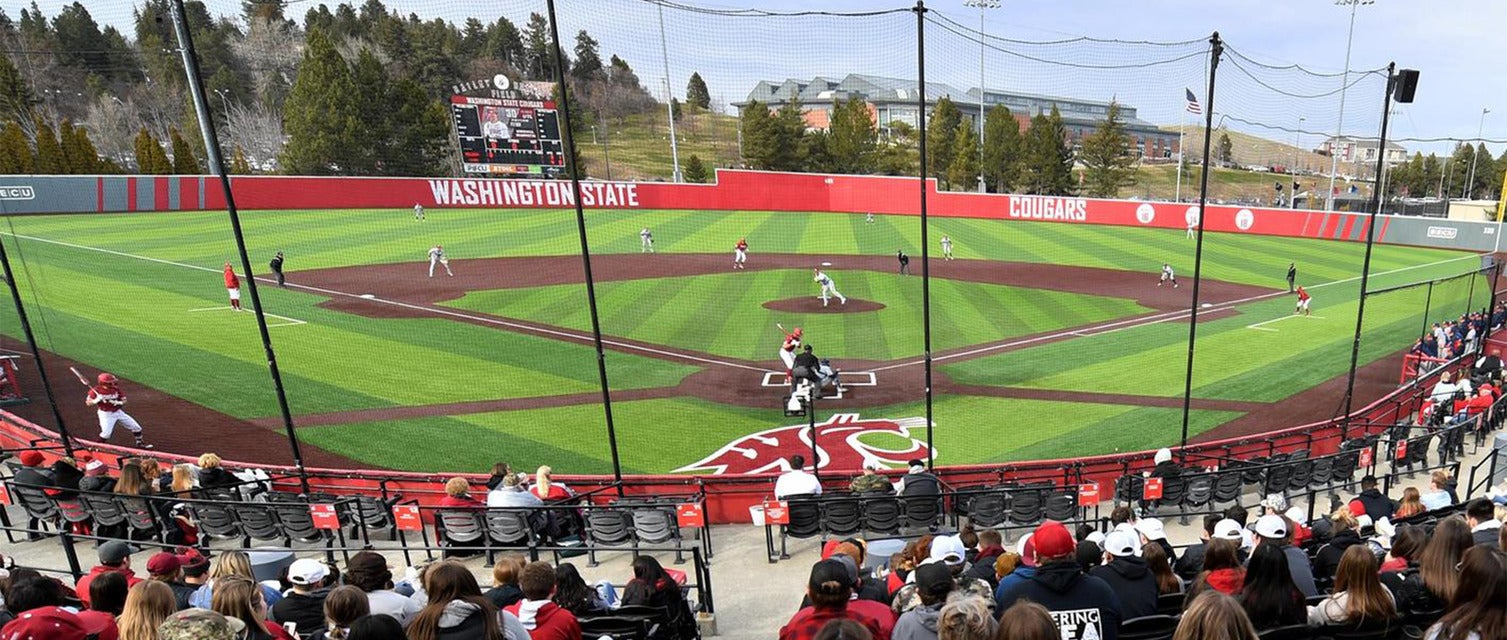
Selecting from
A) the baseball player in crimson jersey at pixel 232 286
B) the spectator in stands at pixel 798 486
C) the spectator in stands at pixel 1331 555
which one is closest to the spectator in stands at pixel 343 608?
the spectator in stands at pixel 798 486

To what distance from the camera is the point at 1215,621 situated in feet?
10.8

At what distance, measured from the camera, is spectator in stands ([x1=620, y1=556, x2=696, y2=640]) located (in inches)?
214

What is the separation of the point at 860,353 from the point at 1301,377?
38.3 feet

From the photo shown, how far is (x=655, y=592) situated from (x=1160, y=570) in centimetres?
365

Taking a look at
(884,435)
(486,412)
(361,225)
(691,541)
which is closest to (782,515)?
(691,541)

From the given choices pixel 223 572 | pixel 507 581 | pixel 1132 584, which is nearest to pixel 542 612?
pixel 507 581

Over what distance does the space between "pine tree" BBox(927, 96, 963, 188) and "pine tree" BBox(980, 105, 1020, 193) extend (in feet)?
10.6

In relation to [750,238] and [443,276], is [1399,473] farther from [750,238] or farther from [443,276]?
[750,238]

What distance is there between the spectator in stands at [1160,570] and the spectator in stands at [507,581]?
14.5ft

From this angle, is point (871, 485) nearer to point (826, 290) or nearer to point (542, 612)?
point (542, 612)

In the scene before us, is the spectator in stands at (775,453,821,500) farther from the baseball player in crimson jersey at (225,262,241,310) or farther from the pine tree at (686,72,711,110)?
the baseball player in crimson jersey at (225,262,241,310)

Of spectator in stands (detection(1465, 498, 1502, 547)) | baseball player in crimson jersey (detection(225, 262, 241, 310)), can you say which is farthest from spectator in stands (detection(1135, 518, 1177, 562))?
baseball player in crimson jersey (detection(225, 262, 241, 310))

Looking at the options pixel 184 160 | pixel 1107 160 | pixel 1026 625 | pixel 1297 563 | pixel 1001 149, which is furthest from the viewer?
pixel 1001 149

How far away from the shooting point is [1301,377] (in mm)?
19938
